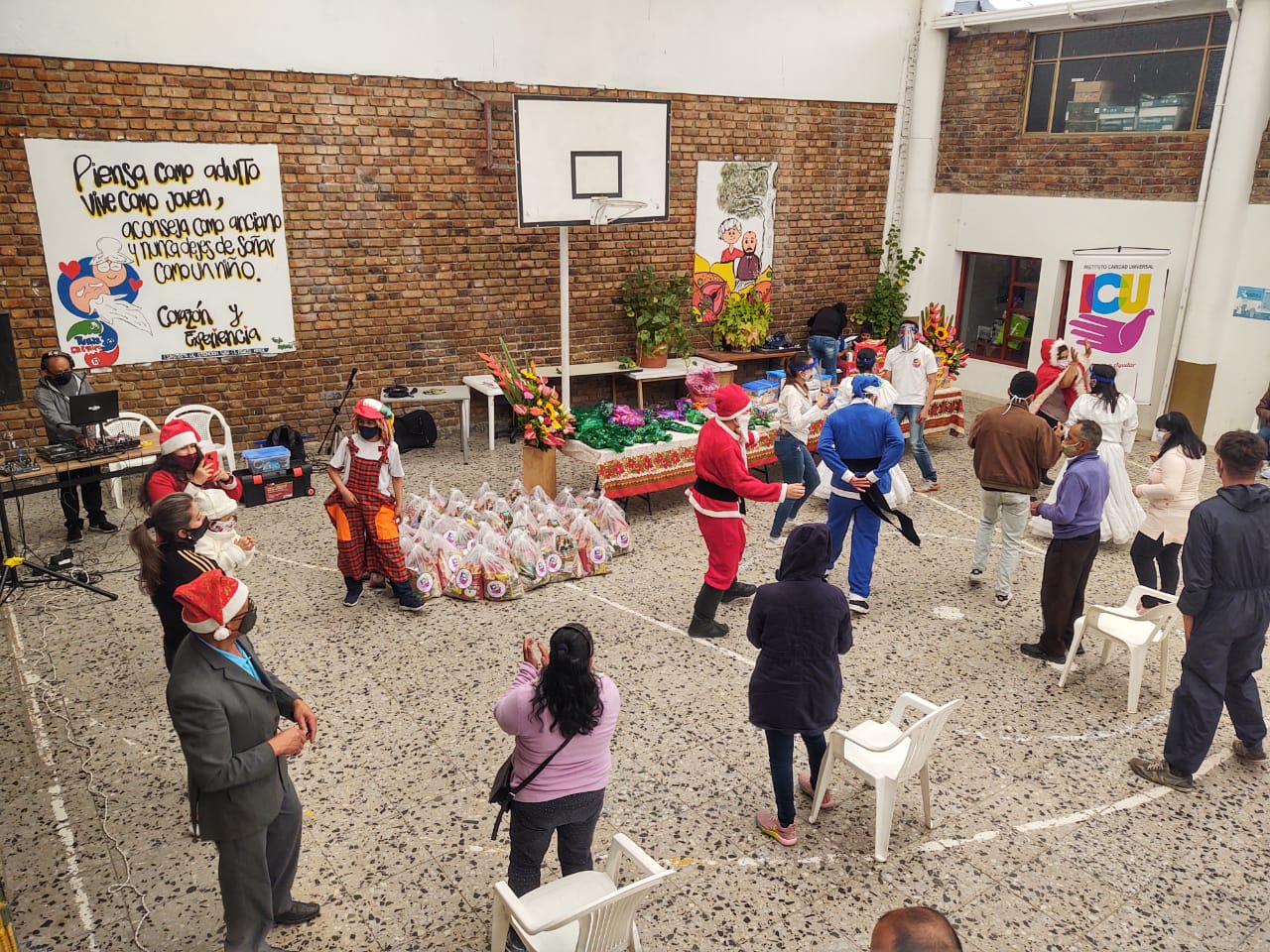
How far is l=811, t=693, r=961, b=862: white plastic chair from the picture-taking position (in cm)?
447

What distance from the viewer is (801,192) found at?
13289mm

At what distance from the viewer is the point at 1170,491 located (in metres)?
6.38

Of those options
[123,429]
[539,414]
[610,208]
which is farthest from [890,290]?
[123,429]

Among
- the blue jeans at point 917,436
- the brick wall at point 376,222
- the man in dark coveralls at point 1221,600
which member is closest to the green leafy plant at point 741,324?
the brick wall at point 376,222

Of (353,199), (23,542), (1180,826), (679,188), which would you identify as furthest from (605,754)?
(679,188)

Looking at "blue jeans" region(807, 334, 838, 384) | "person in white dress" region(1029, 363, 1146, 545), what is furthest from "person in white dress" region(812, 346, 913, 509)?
"blue jeans" region(807, 334, 838, 384)

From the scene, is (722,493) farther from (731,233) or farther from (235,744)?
(731,233)

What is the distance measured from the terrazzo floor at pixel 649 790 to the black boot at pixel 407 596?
0.19 metres

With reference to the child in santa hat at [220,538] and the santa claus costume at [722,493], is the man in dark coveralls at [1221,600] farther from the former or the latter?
the child in santa hat at [220,538]

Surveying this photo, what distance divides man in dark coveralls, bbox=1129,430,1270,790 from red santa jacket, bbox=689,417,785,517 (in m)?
2.41

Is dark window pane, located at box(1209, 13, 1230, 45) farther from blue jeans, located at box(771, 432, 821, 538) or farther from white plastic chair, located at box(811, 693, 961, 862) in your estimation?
white plastic chair, located at box(811, 693, 961, 862)

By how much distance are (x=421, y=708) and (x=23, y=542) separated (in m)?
4.31

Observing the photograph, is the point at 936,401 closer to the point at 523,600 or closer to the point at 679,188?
the point at 679,188

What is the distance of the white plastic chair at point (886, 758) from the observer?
14.7 feet
